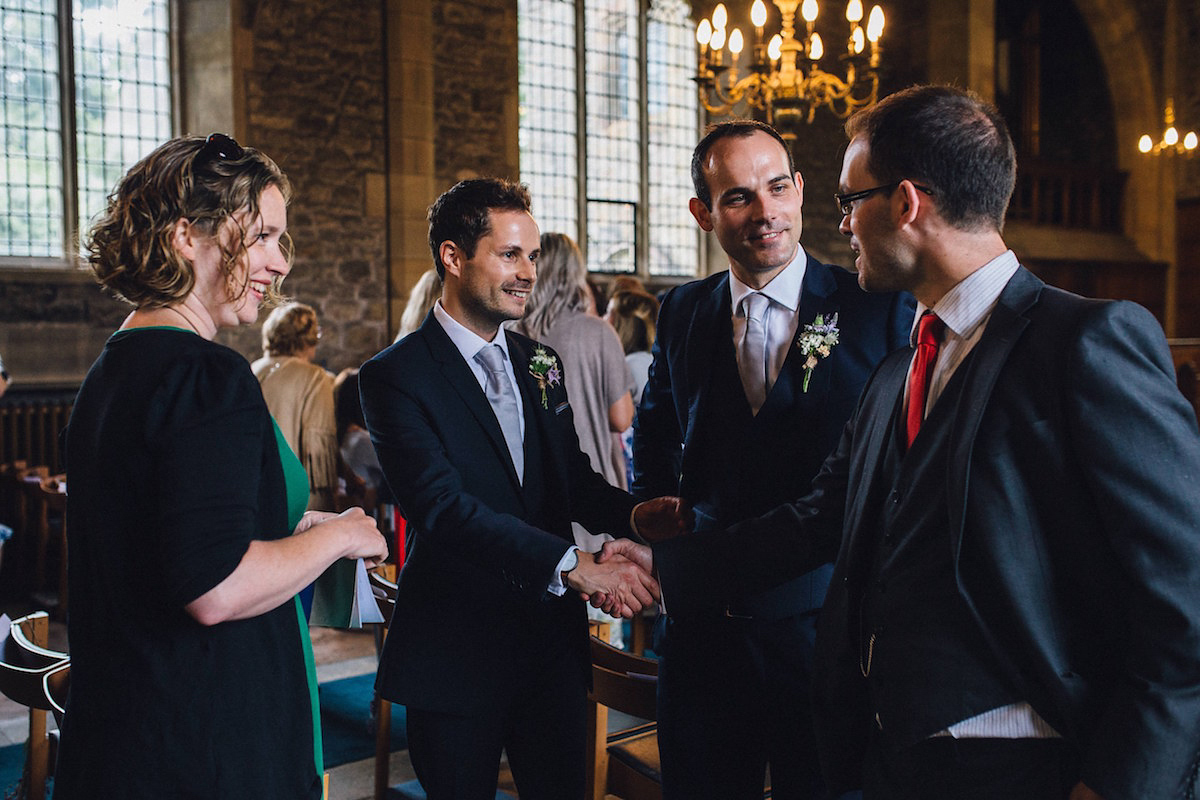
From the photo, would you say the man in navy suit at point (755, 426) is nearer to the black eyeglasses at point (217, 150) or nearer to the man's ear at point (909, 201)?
the man's ear at point (909, 201)

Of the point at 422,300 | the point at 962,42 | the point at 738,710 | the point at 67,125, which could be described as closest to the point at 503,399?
the point at 738,710

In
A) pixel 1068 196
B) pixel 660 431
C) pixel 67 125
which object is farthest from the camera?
pixel 1068 196

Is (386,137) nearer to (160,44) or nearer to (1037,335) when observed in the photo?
(160,44)

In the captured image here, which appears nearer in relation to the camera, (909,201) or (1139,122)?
(909,201)

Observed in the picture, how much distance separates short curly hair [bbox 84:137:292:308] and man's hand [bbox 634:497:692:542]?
1034 mm

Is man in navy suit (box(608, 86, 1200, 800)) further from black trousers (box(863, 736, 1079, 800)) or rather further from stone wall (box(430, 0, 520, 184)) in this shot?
stone wall (box(430, 0, 520, 184))

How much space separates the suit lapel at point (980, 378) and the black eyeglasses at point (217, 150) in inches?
39.8

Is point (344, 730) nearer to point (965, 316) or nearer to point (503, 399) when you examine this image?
point (503, 399)

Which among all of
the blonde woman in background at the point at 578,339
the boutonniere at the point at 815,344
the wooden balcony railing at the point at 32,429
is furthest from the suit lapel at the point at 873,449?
the wooden balcony railing at the point at 32,429

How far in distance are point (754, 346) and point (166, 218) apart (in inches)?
44.4

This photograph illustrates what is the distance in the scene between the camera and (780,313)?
2.06 m

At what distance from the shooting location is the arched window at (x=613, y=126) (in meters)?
9.79

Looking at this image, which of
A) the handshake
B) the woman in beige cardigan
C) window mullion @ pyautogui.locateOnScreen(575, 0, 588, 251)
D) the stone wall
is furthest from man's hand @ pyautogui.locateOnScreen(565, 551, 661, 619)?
window mullion @ pyautogui.locateOnScreen(575, 0, 588, 251)

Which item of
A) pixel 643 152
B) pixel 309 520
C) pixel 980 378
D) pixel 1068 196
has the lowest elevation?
pixel 309 520
